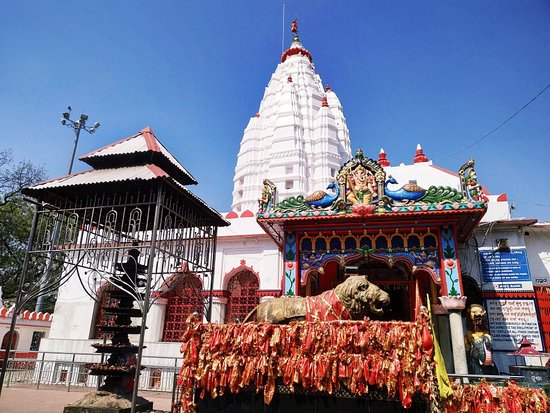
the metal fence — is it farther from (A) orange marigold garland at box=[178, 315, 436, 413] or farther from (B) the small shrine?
(A) orange marigold garland at box=[178, 315, 436, 413]

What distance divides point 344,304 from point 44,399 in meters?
8.58

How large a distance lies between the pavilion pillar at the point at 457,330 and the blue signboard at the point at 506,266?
2.62 m

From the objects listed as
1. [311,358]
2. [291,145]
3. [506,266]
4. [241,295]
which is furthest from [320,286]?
[291,145]

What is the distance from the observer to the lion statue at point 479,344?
9945 millimetres

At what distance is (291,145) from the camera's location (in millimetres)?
26250

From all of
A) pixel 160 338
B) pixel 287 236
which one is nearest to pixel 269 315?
pixel 287 236

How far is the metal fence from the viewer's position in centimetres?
1292

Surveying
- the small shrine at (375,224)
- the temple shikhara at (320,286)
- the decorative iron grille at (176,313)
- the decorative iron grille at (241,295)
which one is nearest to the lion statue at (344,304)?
the temple shikhara at (320,286)

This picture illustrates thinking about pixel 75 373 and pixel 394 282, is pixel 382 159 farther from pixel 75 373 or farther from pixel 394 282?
pixel 75 373

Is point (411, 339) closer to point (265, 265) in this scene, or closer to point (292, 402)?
point (292, 402)

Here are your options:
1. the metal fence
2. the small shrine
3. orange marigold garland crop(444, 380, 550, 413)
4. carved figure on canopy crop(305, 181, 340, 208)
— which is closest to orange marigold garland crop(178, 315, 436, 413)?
orange marigold garland crop(444, 380, 550, 413)

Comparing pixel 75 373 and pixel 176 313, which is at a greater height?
pixel 176 313

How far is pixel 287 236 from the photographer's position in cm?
1211

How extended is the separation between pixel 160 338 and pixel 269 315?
887cm
